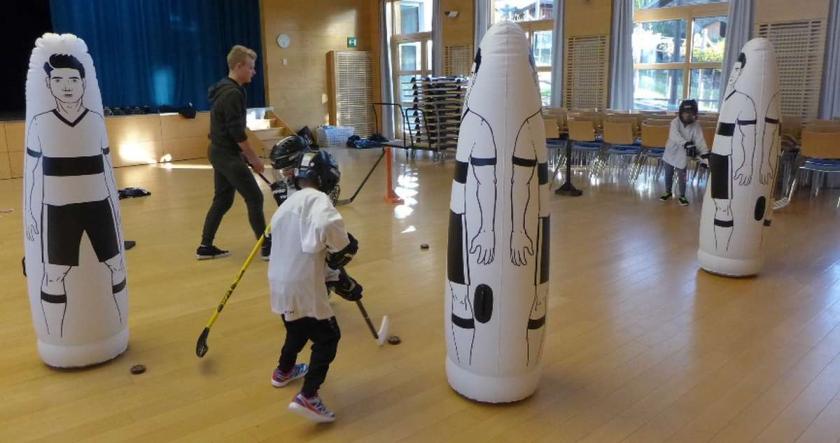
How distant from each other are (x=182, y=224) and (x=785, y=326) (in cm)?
501

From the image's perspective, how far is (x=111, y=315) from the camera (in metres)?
3.01

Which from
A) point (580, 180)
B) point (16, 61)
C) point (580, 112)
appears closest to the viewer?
point (580, 180)

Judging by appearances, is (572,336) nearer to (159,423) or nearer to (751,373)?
(751,373)

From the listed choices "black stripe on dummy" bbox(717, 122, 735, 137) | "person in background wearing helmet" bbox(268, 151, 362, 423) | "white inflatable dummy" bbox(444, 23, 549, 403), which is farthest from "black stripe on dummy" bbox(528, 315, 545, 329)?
"black stripe on dummy" bbox(717, 122, 735, 137)

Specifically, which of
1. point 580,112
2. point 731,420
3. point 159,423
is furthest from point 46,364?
→ point 580,112

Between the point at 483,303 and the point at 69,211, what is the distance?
1.87 m

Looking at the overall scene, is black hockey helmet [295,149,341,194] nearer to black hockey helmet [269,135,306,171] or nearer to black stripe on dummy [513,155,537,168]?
black hockey helmet [269,135,306,171]

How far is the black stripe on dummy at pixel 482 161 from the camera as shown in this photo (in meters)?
2.47

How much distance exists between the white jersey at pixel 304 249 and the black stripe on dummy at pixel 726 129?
3025 mm

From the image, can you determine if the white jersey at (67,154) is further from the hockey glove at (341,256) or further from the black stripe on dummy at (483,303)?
the black stripe on dummy at (483,303)

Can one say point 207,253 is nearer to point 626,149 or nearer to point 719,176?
point 719,176

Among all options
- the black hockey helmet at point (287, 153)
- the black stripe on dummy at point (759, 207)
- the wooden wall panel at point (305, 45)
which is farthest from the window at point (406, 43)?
the black hockey helmet at point (287, 153)

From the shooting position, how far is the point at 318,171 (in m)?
2.46

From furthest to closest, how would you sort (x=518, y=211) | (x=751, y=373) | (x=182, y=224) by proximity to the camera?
(x=182, y=224), (x=751, y=373), (x=518, y=211)
